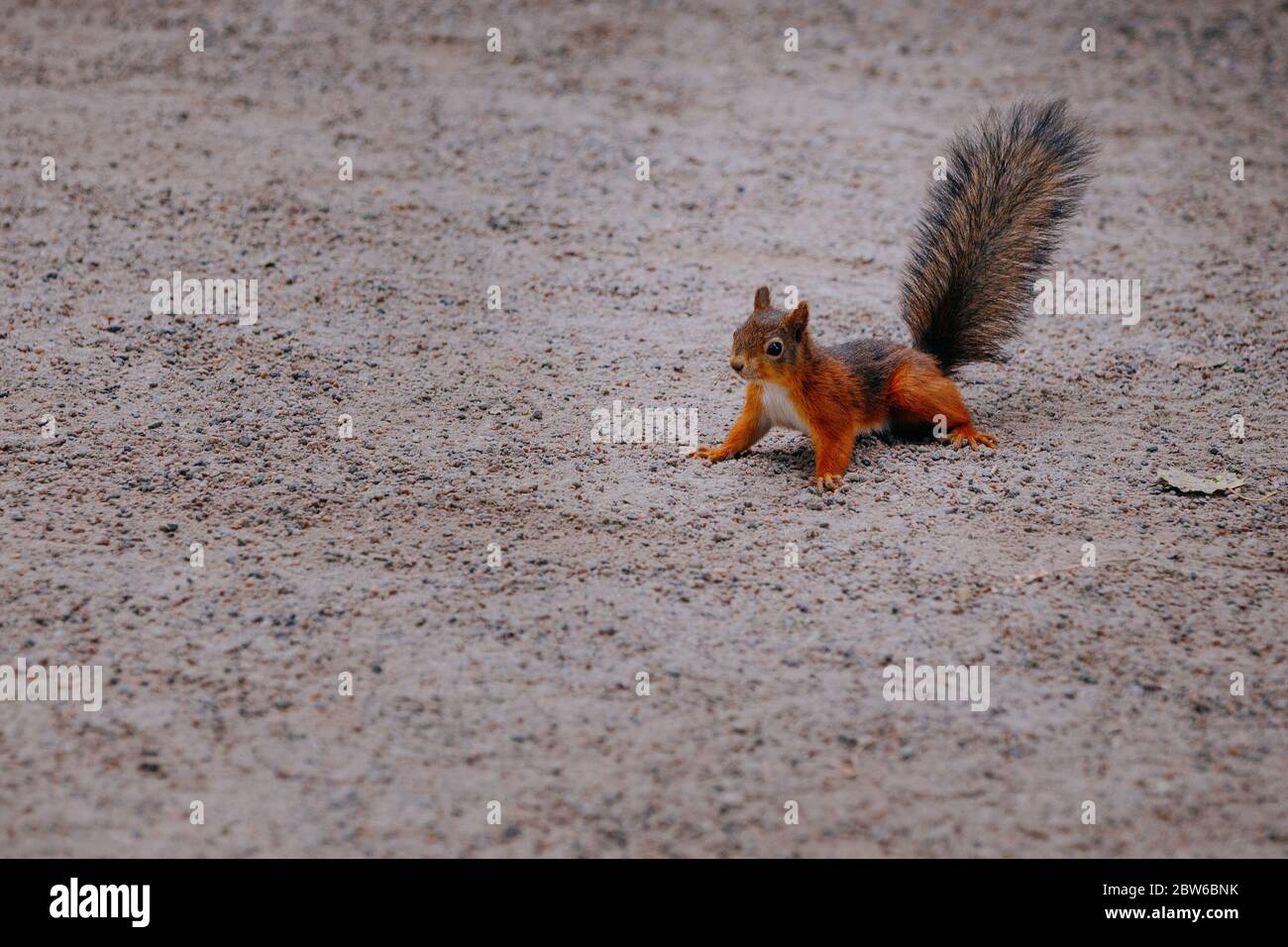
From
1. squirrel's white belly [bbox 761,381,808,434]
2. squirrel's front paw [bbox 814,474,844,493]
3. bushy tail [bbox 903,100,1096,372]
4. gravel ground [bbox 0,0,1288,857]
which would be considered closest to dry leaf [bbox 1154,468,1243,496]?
gravel ground [bbox 0,0,1288,857]

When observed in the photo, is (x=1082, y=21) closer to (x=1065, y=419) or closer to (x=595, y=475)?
(x=1065, y=419)

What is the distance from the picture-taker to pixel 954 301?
5.48 metres

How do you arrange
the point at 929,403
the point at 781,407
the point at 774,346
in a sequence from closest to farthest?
the point at 774,346
the point at 781,407
the point at 929,403

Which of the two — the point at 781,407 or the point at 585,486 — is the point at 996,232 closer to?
the point at 781,407

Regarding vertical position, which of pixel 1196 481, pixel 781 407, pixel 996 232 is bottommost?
pixel 1196 481

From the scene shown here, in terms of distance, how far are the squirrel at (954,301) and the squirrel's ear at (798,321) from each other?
0.31 ft

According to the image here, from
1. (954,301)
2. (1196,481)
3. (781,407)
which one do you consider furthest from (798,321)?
(1196,481)

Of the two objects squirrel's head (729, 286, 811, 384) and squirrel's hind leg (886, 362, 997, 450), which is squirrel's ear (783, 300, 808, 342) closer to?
squirrel's head (729, 286, 811, 384)

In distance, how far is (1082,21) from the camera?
1041 cm

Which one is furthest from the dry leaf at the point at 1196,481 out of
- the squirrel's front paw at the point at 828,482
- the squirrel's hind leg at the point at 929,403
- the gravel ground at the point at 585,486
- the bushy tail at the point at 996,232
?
the squirrel's front paw at the point at 828,482

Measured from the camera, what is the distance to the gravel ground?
11.1 feet

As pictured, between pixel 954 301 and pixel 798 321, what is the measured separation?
1016 mm

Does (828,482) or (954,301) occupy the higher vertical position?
(954,301)

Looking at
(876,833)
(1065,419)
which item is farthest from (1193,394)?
(876,833)
